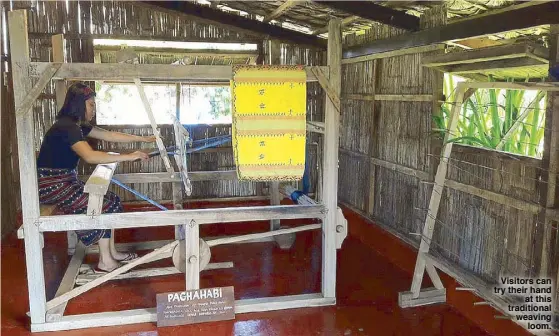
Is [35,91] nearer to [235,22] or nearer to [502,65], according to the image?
[502,65]

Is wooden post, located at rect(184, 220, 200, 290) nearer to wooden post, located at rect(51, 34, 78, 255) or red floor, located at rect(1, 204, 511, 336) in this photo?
red floor, located at rect(1, 204, 511, 336)

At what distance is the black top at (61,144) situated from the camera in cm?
368

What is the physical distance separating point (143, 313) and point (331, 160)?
171cm

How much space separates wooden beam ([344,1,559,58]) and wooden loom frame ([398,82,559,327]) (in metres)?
0.43

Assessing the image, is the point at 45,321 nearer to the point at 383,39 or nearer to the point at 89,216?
the point at 89,216

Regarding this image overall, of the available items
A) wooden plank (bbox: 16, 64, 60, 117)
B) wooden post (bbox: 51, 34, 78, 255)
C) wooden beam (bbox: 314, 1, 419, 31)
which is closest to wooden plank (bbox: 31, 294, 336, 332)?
wooden plank (bbox: 16, 64, 60, 117)

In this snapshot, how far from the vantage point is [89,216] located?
10.9 feet

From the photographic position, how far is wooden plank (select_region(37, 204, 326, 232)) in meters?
3.30

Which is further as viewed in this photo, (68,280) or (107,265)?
(107,265)

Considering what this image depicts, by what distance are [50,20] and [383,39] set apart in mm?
3967

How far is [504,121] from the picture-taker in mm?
3584

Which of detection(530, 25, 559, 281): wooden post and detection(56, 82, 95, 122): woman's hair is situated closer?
detection(530, 25, 559, 281): wooden post

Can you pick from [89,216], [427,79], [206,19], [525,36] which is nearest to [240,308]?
[89,216]

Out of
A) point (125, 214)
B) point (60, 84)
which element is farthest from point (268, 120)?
point (60, 84)
